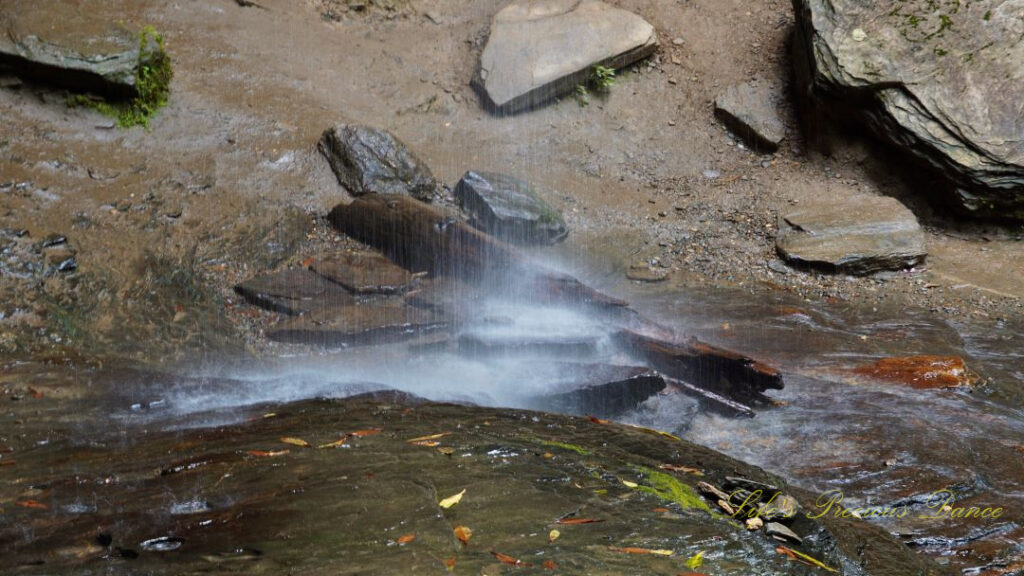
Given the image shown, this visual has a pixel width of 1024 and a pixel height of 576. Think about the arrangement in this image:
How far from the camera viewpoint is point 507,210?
7.95 m

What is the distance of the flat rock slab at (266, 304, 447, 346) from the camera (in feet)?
19.9

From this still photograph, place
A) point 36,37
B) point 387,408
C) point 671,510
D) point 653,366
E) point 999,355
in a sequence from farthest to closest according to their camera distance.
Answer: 1. point 36,37
2. point 999,355
3. point 653,366
4. point 387,408
5. point 671,510

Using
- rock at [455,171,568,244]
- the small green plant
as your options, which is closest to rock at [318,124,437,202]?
rock at [455,171,568,244]

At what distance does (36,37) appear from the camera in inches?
296

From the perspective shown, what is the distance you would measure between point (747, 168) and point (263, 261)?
583 cm

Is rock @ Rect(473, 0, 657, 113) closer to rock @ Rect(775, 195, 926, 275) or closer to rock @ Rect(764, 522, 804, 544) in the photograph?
rock @ Rect(775, 195, 926, 275)

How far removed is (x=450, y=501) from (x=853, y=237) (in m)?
6.50

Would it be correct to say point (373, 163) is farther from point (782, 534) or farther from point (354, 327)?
point (782, 534)

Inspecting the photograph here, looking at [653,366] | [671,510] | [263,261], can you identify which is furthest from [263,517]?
[263,261]

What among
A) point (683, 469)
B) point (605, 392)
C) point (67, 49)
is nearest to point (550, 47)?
point (67, 49)

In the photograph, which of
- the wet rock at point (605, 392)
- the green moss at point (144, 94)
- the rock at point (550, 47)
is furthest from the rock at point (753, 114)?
the green moss at point (144, 94)

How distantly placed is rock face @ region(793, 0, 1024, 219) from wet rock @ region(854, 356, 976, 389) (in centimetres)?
347

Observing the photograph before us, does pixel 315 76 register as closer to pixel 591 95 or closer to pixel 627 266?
pixel 591 95

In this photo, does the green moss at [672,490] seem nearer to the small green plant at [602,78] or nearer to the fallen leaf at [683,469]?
the fallen leaf at [683,469]
